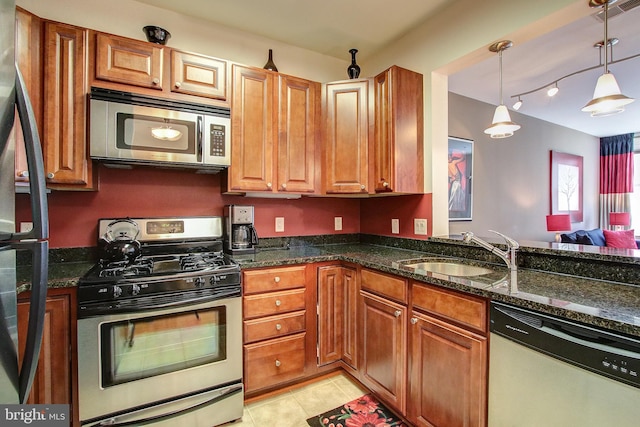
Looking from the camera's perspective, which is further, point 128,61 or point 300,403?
point 300,403

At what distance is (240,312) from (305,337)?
550 millimetres

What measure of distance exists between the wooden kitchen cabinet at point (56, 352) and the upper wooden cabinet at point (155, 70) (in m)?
1.24

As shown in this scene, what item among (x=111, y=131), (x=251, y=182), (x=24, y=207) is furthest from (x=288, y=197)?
(x=24, y=207)

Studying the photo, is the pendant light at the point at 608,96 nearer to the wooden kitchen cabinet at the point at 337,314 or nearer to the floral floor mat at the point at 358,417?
the wooden kitchen cabinet at the point at 337,314

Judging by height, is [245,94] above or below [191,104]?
above

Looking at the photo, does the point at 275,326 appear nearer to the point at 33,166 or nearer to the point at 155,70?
the point at 33,166

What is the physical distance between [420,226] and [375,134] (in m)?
0.80

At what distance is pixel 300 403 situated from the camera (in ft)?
6.22

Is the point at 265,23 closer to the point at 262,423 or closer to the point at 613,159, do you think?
the point at 262,423

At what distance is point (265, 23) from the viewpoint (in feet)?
7.40

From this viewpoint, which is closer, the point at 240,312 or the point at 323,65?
the point at 240,312

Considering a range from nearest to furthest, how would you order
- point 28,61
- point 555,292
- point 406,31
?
point 555,292 < point 28,61 < point 406,31

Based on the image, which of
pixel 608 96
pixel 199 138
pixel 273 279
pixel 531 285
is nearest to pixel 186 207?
pixel 199 138

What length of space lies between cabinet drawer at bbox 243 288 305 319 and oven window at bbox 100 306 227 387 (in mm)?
183
